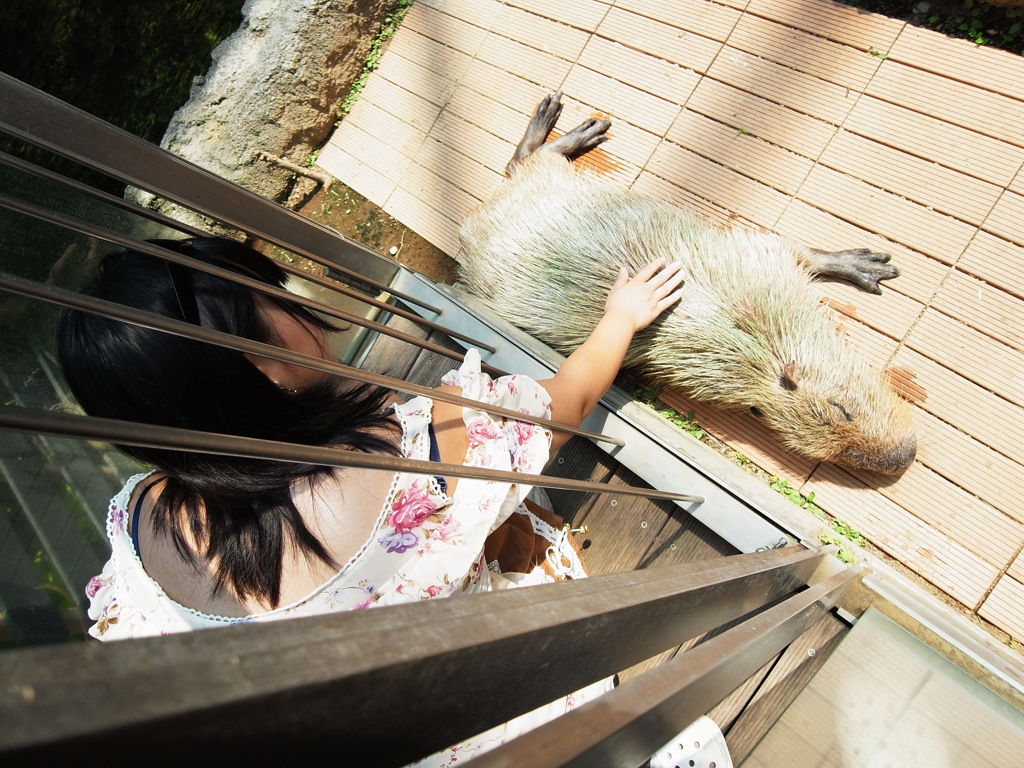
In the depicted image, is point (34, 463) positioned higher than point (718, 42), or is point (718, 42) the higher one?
point (718, 42)

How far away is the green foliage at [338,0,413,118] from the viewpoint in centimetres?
412

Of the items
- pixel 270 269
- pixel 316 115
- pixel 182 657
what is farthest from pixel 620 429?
pixel 316 115

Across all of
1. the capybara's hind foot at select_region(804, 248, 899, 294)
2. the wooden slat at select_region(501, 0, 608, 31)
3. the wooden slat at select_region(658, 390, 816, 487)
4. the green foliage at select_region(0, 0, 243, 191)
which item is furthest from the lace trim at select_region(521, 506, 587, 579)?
the green foliage at select_region(0, 0, 243, 191)

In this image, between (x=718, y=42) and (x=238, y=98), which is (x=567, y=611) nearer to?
(x=718, y=42)

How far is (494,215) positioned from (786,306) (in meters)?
1.43

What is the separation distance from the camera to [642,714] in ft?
2.21

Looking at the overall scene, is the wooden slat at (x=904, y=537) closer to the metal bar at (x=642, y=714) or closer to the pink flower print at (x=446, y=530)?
the metal bar at (x=642, y=714)

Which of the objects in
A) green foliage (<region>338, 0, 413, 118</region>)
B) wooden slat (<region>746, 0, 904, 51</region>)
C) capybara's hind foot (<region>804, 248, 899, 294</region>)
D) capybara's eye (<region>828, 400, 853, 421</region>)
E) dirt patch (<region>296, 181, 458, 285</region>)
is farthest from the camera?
green foliage (<region>338, 0, 413, 118</region>)

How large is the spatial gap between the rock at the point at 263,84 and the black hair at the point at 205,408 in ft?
9.29

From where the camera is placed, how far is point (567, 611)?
665 mm

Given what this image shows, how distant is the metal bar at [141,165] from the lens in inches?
64.9

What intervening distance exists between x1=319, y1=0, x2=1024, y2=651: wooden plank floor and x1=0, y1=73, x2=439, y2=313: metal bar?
134 centimetres

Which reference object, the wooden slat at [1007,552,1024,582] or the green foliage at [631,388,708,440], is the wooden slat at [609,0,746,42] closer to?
the green foliage at [631,388,708,440]

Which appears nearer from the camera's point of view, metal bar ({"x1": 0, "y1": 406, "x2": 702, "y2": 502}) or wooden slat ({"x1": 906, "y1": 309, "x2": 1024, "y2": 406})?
metal bar ({"x1": 0, "y1": 406, "x2": 702, "y2": 502})
